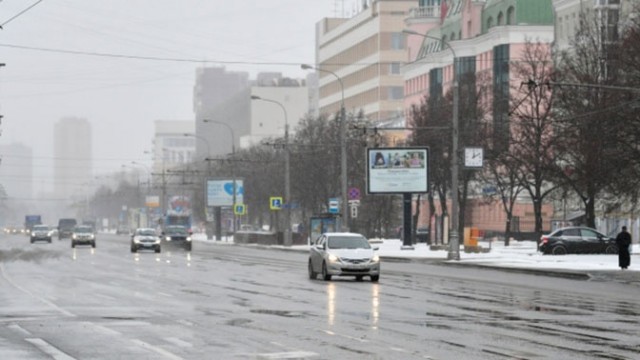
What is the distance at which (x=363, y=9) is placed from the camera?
17612 centimetres

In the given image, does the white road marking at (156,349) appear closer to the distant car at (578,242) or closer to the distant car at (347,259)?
the distant car at (347,259)

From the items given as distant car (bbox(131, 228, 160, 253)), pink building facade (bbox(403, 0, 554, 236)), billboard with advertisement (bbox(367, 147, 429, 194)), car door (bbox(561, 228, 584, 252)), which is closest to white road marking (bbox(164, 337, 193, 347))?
car door (bbox(561, 228, 584, 252))

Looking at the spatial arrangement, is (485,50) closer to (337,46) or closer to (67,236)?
(67,236)

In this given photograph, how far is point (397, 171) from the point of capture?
253 feet

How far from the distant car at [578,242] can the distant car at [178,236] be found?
29.9 meters

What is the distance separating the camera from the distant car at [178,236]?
290ft

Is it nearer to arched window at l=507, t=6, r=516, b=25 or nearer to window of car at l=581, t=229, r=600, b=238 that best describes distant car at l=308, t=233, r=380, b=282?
window of car at l=581, t=229, r=600, b=238

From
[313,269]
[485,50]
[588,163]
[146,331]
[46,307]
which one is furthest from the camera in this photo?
[485,50]

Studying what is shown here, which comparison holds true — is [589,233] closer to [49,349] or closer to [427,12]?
[49,349]

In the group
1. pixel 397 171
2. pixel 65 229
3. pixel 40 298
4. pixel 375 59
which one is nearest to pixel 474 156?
pixel 397 171

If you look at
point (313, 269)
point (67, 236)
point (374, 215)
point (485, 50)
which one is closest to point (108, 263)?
point (313, 269)

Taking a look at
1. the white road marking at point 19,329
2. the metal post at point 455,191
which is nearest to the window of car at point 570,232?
the metal post at point 455,191

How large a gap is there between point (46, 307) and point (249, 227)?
12235 cm

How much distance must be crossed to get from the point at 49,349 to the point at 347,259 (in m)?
22.8
